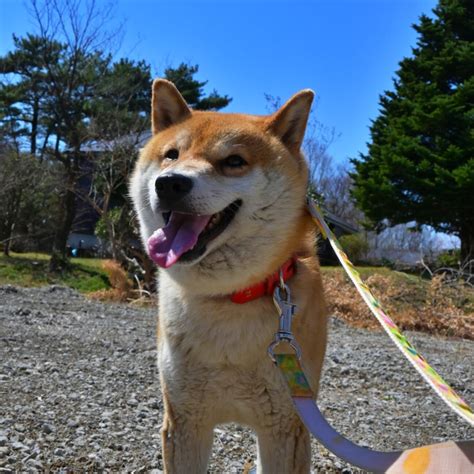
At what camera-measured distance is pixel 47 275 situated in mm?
14430

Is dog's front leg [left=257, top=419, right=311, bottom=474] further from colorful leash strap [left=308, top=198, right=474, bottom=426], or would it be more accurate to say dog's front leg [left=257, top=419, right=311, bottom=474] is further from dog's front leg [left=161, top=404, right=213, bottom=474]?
colorful leash strap [left=308, top=198, right=474, bottom=426]

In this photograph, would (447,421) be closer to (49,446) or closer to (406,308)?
(49,446)

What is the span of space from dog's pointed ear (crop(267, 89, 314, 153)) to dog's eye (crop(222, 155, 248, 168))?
10.7 inches

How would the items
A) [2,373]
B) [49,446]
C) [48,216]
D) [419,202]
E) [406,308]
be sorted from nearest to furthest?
[49,446]
[2,373]
[406,308]
[419,202]
[48,216]

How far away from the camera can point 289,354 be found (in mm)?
1872

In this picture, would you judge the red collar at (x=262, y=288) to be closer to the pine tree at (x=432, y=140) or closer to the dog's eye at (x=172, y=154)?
the dog's eye at (x=172, y=154)

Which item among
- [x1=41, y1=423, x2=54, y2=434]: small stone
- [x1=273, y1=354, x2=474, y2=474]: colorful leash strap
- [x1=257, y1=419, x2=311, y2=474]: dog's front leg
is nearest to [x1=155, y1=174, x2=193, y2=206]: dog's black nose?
[x1=273, y1=354, x2=474, y2=474]: colorful leash strap

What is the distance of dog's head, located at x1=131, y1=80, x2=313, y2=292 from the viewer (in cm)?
201

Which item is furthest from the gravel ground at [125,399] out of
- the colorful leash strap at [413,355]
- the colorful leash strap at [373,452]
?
the colorful leash strap at [413,355]

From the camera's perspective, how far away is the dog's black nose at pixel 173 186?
1973 mm

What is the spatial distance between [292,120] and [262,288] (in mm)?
817

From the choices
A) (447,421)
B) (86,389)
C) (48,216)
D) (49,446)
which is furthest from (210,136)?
(48,216)

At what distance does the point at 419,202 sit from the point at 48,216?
15.1 meters

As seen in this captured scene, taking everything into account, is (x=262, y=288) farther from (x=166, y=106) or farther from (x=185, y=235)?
(x=166, y=106)
